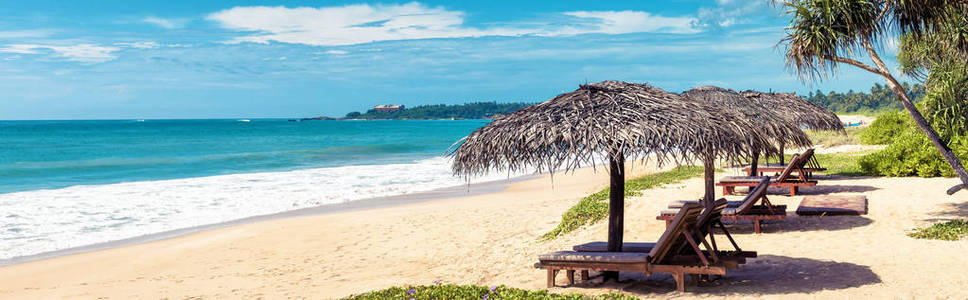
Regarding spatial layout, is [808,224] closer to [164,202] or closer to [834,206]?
[834,206]

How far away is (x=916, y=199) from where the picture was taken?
36.0ft

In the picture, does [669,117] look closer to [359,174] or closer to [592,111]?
[592,111]

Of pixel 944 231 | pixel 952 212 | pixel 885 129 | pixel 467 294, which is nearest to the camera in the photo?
pixel 467 294

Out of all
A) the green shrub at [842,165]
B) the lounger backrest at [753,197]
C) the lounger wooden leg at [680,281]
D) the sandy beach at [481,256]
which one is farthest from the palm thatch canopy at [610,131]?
the green shrub at [842,165]

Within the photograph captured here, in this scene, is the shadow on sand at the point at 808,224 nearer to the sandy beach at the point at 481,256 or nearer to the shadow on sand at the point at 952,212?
the sandy beach at the point at 481,256

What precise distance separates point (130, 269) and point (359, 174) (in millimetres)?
16316

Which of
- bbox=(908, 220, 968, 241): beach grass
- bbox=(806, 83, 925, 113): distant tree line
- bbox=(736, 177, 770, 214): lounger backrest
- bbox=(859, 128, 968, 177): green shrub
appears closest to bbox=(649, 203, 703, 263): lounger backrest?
bbox=(736, 177, 770, 214): lounger backrest

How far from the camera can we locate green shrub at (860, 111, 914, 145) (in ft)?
81.3

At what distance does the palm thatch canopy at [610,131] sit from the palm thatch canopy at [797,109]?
20.6 ft

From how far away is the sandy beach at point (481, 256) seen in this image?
Result: 6398 mm

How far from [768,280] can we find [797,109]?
791 cm

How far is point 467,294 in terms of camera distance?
616 cm

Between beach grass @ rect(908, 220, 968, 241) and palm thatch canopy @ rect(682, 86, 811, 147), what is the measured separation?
2280 mm

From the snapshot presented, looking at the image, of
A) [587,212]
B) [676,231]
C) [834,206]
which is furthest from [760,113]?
[676,231]
